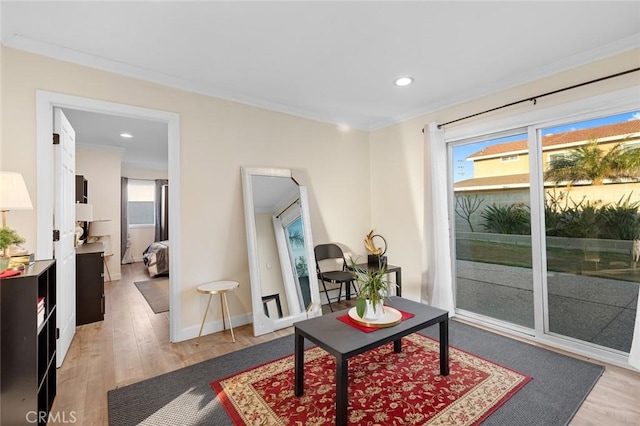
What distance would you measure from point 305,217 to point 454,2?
250 centimetres

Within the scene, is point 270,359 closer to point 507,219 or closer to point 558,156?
point 507,219

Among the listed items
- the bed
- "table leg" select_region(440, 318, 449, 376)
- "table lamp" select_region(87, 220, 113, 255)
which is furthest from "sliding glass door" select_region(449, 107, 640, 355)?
"table lamp" select_region(87, 220, 113, 255)

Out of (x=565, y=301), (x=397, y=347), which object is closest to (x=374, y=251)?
(x=397, y=347)

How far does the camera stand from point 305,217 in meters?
3.69

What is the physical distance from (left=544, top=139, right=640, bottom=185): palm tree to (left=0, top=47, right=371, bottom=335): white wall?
7.66 ft

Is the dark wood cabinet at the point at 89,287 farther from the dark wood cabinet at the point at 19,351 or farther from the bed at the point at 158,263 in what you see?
the bed at the point at 158,263

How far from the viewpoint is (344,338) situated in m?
1.85

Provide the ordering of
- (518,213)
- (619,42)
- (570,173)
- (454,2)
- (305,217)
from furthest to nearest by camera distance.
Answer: (305,217)
(518,213)
(570,173)
(619,42)
(454,2)

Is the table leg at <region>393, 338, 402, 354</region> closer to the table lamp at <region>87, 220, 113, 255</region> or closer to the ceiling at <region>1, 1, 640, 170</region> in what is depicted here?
the ceiling at <region>1, 1, 640, 170</region>

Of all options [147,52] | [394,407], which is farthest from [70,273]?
[394,407]

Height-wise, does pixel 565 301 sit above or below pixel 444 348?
above

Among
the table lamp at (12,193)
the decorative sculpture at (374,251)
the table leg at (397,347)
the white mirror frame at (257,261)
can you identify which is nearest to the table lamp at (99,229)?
the white mirror frame at (257,261)

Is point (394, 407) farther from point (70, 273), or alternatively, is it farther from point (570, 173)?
point (70, 273)

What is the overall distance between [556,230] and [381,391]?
2198mm
